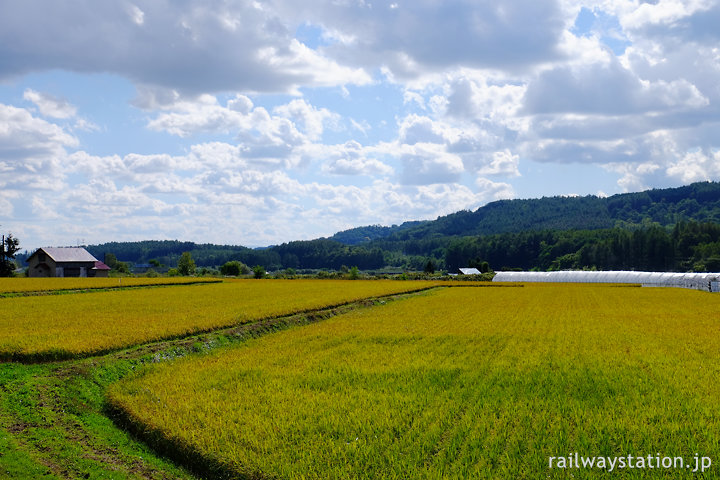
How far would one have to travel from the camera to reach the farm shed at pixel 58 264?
92.0 meters

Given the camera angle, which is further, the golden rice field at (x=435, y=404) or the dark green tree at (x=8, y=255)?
the dark green tree at (x=8, y=255)

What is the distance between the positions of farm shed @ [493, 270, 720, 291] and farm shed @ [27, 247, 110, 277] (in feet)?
246

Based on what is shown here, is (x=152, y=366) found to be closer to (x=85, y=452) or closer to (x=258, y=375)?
(x=258, y=375)

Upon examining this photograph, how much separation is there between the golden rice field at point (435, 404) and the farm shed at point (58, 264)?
83739mm

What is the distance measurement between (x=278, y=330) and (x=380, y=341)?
741cm

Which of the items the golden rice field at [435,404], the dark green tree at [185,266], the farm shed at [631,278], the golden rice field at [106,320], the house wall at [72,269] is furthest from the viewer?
the dark green tree at [185,266]

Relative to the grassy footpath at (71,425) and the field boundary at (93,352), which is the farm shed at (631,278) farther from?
the grassy footpath at (71,425)

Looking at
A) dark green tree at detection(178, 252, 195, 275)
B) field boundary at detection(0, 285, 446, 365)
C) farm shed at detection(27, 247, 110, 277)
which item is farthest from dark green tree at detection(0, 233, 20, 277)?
field boundary at detection(0, 285, 446, 365)

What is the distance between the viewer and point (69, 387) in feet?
48.5

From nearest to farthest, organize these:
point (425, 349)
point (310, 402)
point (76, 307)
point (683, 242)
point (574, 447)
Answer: point (574, 447) → point (310, 402) → point (425, 349) → point (76, 307) → point (683, 242)

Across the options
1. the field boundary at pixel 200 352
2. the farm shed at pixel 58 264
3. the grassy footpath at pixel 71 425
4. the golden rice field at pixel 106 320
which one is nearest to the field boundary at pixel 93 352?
the golden rice field at pixel 106 320

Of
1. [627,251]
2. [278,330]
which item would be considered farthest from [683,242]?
[278,330]

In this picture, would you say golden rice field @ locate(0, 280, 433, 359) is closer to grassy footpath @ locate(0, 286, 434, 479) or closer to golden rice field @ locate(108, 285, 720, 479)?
grassy footpath @ locate(0, 286, 434, 479)

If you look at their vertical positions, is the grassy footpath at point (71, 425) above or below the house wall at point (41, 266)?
below
